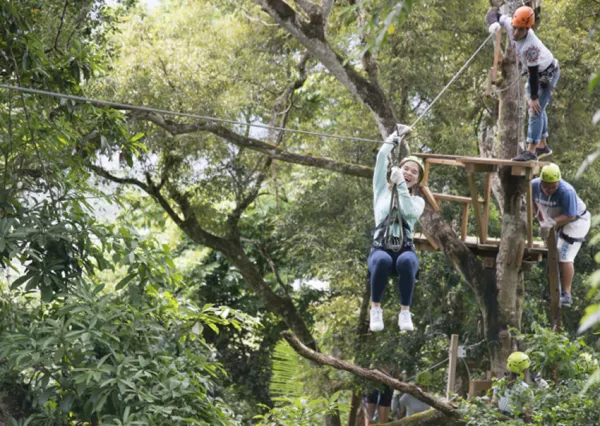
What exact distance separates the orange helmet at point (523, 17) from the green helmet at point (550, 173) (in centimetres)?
106

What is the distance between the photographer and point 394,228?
539 cm

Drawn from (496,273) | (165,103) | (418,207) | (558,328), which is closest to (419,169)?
(418,207)

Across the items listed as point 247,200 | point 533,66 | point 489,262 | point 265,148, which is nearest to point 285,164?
point 247,200

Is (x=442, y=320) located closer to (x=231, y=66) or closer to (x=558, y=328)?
(x=558, y=328)

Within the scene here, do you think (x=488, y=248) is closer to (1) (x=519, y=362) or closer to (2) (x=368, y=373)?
(1) (x=519, y=362)

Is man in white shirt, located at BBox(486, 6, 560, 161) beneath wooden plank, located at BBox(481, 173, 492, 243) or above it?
above

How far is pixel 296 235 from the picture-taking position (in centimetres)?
1040

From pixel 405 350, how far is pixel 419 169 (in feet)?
16.8

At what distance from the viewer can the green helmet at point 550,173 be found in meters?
6.70

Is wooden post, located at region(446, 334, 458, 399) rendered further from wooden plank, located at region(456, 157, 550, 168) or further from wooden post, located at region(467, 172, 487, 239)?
wooden plank, located at region(456, 157, 550, 168)

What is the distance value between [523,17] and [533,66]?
394mm

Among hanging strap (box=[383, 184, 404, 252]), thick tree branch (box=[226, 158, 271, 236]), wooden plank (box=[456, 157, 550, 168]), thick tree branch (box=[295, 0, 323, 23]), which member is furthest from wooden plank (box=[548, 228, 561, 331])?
thick tree branch (box=[226, 158, 271, 236])

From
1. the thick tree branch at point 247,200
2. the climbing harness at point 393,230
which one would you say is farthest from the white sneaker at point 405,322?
the thick tree branch at point 247,200

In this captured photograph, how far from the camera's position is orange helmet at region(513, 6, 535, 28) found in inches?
256
